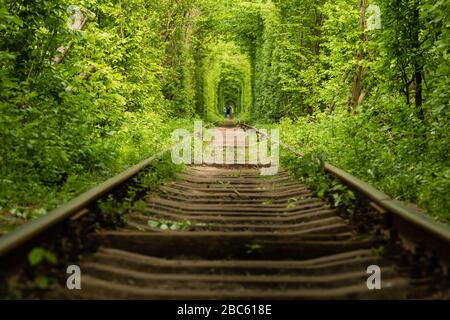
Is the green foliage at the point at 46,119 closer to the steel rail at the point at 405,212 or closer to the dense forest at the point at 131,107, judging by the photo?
the dense forest at the point at 131,107

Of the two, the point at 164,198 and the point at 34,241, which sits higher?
the point at 164,198

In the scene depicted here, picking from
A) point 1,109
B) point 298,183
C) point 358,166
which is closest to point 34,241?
point 1,109

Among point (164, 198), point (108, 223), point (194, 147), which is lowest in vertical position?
point (108, 223)

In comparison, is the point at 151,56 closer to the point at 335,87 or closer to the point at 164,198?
the point at 335,87

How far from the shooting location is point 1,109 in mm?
6398

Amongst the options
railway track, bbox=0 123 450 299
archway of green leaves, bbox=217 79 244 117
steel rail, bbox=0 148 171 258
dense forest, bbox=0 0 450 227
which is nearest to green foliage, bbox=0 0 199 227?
dense forest, bbox=0 0 450 227

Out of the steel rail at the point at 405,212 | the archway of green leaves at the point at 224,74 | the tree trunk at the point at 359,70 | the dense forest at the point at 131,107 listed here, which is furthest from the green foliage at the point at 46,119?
the archway of green leaves at the point at 224,74

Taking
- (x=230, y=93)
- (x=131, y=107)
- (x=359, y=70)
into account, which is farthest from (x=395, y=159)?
(x=230, y=93)

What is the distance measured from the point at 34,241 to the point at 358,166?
5.98 metres

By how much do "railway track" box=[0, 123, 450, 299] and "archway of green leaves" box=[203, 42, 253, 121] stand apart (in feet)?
127

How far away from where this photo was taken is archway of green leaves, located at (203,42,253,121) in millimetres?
45719

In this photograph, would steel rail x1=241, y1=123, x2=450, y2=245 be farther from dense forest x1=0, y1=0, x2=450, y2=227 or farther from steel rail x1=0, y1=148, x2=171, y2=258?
steel rail x1=0, y1=148, x2=171, y2=258

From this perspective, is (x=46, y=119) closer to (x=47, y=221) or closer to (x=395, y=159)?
(x=47, y=221)
